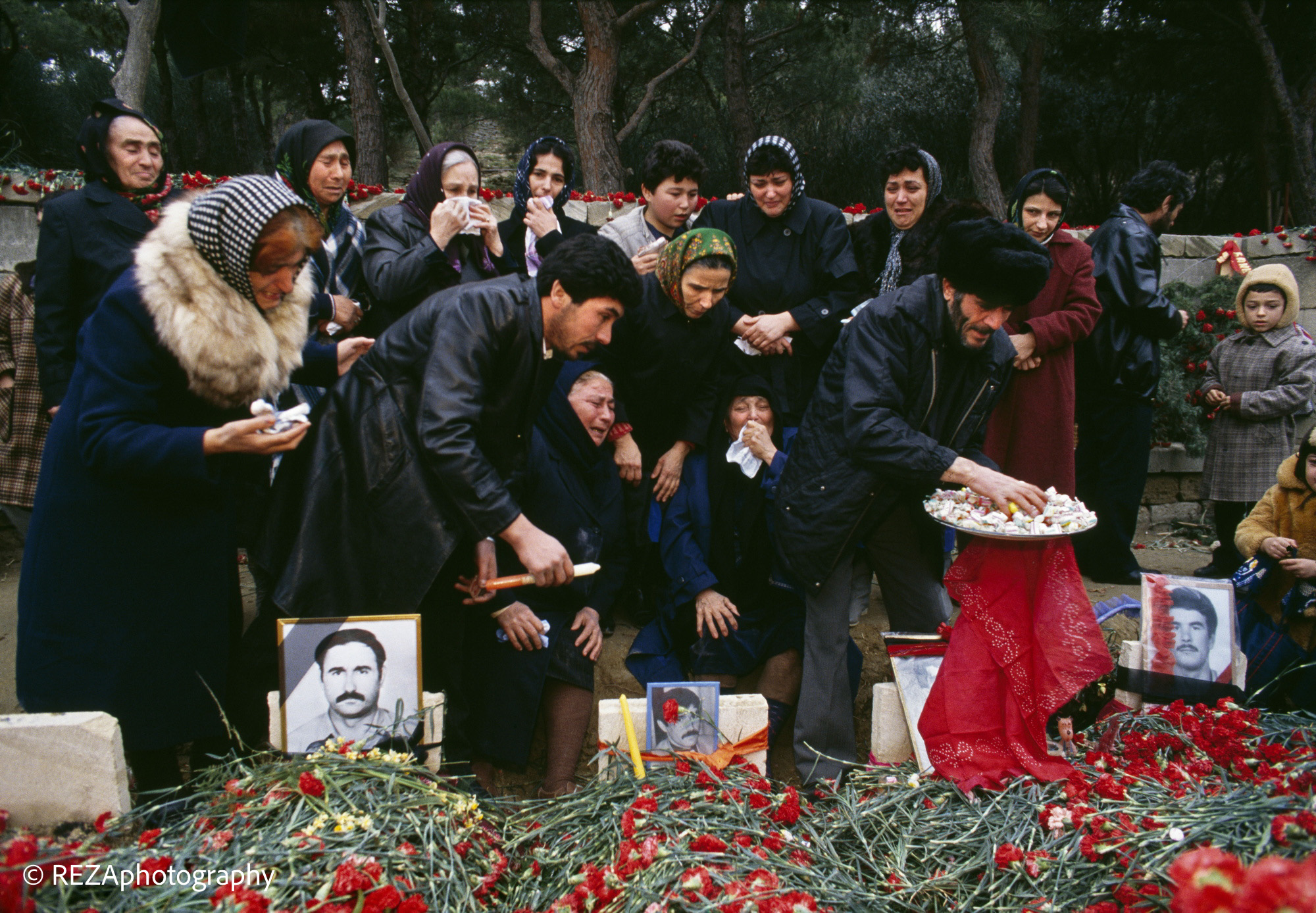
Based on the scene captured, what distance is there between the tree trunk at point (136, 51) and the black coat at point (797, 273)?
15.0 feet

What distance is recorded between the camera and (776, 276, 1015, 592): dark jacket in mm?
2434

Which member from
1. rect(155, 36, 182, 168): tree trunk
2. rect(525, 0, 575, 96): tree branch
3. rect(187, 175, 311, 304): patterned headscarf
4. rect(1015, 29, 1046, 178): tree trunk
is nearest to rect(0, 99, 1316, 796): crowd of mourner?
rect(187, 175, 311, 304): patterned headscarf

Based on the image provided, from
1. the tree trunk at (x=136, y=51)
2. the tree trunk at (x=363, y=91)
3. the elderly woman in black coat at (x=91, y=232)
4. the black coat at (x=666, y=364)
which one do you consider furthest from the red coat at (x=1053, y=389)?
the tree trunk at (x=363, y=91)

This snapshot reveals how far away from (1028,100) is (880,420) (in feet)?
31.3

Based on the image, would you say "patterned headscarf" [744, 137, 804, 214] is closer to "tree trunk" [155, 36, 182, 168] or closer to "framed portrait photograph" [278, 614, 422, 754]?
"framed portrait photograph" [278, 614, 422, 754]

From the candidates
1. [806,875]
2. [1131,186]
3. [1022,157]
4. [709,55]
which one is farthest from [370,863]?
[709,55]

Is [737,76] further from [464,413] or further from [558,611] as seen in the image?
[464,413]

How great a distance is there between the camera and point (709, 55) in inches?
458

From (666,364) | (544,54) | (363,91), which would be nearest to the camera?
(666,364)

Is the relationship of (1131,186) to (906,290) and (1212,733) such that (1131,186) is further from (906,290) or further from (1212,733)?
(1212,733)

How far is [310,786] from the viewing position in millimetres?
1704

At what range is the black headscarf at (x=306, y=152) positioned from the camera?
9.82ft

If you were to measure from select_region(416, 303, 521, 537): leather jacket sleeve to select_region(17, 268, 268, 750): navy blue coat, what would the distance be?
0.49 m

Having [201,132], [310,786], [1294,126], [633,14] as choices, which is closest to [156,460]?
[310,786]
